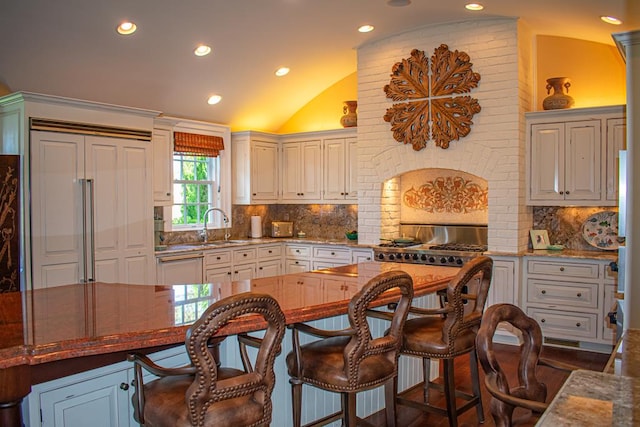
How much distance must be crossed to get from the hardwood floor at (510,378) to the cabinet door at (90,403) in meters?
1.70

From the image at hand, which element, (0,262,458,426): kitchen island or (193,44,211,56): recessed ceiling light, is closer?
(0,262,458,426): kitchen island

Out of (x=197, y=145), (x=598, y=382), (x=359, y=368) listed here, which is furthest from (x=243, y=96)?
(x=598, y=382)

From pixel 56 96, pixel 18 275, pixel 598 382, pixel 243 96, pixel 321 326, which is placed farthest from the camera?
pixel 243 96

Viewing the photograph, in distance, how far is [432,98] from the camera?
6004 millimetres

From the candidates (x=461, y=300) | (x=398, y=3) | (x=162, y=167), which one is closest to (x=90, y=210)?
(x=162, y=167)

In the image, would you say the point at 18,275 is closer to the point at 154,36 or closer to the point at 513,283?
the point at 154,36

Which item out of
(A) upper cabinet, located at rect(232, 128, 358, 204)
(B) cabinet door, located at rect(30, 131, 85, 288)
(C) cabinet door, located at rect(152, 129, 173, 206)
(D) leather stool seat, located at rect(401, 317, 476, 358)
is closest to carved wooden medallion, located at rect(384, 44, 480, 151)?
(A) upper cabinet, located at rect(232, 128, 358, 204)

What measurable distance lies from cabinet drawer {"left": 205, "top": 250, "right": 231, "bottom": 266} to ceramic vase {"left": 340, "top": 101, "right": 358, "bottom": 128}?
2.26 m

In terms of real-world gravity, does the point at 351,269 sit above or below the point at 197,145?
below

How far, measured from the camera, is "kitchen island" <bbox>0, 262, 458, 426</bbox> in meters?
1.96

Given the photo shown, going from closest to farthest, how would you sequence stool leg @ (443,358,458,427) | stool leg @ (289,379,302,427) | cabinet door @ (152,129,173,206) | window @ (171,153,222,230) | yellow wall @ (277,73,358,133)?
1. stool leg @ (289,379,302,427)
2. stool leg @ (443,358,458,427)
3. cabinet door @ (152,129,173,206)
4. window @ (171,153,222,230)
5. yellow wall @ (277,73,358,133)

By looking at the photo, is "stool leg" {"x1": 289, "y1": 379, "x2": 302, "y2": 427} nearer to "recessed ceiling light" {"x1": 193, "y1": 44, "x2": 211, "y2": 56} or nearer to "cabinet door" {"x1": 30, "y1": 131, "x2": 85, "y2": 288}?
"cabinet door" {"x1": 30, "y1": 131, "x2": 85, "y2": 288}

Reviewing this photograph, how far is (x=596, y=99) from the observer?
223 inches

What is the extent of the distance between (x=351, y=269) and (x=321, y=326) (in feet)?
2.81
